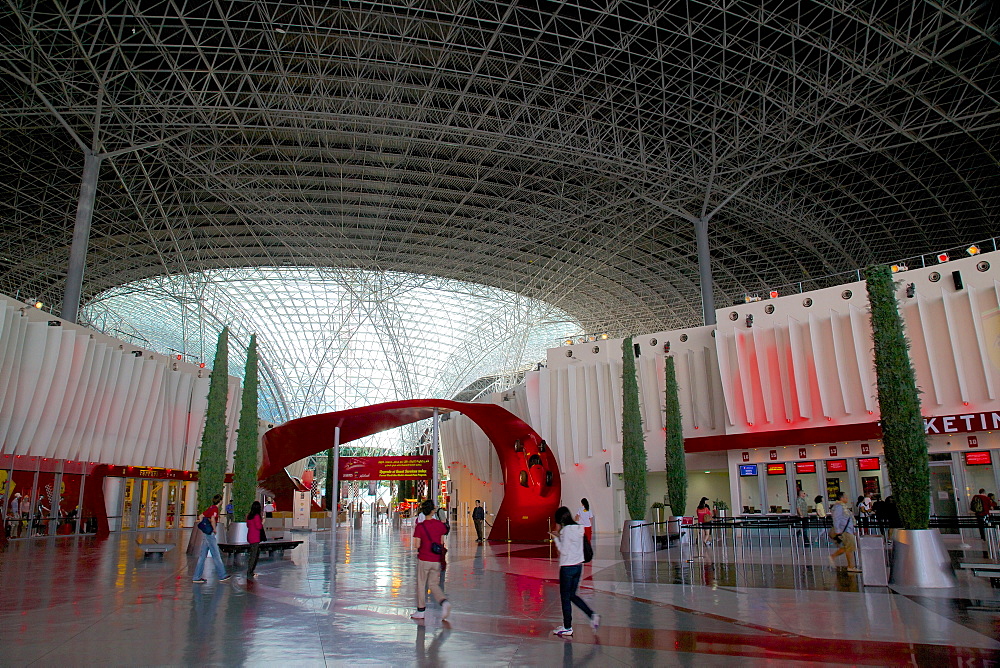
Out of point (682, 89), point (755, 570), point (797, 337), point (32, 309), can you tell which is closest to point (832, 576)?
point (755, 570)

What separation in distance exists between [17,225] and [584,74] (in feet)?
119

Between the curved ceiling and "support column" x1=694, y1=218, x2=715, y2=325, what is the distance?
1092 millimetres

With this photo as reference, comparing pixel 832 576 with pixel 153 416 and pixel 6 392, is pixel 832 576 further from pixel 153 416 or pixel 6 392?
pixel 153 416

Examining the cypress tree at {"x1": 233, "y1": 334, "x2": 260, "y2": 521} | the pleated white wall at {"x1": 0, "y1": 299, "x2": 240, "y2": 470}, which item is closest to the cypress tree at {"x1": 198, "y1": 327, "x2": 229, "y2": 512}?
the cypress tree at {"x1": 233, "y1": 334, "x2": 260, "y2": 521}

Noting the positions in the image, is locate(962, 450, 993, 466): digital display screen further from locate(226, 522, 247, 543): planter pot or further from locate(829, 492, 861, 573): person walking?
locate(226, 522, 247, 543): planter pot

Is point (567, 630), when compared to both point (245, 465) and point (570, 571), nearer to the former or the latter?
point (570, 571)

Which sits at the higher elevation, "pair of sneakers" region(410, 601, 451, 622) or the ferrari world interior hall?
the ferrari world interior hall

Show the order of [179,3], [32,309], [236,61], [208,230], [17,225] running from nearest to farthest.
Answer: [32,309] < [179,3] < [236,61] < [17,225] < [208,230]

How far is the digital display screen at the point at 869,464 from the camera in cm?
2509

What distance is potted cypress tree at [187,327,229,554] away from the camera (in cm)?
1930

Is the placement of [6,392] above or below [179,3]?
below

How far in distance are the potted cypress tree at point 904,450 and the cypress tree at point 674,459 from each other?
9278mm

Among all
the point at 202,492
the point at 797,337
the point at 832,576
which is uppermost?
the point at 797,337

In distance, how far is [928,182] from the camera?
3909 cm
